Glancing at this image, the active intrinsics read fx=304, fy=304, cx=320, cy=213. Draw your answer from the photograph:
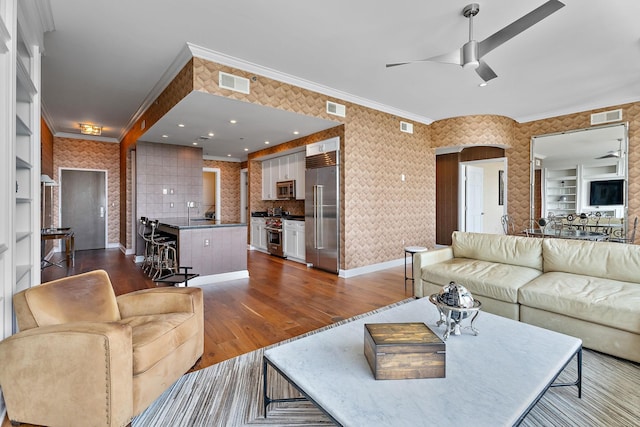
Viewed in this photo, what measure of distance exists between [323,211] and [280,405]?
385 centimetres

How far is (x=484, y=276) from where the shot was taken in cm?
313

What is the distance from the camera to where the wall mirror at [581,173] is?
5.29m

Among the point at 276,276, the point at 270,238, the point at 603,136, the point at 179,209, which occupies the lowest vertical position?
the point at 276,276

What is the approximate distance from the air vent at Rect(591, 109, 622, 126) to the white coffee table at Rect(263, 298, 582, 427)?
5.54 metres

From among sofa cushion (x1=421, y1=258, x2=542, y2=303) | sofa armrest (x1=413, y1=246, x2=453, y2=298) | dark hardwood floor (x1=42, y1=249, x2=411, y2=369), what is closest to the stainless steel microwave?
dark hardwood floor (x1=42, y1=249, x2=411, y2=369)

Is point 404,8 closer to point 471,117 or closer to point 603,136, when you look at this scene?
point 471,117

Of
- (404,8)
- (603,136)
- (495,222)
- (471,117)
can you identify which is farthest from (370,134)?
(495,222)

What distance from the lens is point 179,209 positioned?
693cm

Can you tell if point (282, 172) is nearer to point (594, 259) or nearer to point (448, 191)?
point (448, 191)

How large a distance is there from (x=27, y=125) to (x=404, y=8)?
Answer: 11.0 feet

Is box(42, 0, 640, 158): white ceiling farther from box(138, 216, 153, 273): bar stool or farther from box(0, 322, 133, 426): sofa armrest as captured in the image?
box(0, 322, 133, 426): sofa armrest

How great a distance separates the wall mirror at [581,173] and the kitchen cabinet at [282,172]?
15.5 ft

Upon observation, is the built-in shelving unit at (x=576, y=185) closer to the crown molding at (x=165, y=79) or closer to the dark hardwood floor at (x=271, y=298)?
the dark hardwood floor at (x=271, y=298)

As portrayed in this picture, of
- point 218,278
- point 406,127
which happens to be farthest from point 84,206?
point 406,127
